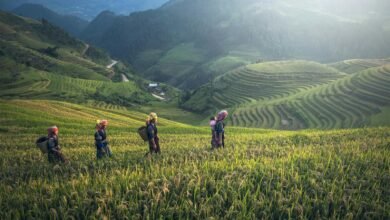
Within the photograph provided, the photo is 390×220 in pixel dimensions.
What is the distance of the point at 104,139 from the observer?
18734 mm

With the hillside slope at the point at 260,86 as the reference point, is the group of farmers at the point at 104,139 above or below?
below

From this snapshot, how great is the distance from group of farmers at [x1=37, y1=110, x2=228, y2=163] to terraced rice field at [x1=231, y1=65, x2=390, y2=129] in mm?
97887

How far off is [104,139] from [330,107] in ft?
391

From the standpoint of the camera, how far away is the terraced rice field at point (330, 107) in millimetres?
116125

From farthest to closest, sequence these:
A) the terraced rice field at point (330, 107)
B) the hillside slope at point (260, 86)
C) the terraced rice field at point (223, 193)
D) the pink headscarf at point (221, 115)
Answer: the hillside slope at point (260, 86) < the terraced rice field at point (330, 107) < the pink headscarf at point (221, 115) < the terraced rice field at point (223, 193)

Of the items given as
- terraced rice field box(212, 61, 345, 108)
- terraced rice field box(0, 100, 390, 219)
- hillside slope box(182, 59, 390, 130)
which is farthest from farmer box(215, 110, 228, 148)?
terraced rice field box(212, 61, 345, 108)

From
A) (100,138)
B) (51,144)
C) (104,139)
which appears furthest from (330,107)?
(51,144)

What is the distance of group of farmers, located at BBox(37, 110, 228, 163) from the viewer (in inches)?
667

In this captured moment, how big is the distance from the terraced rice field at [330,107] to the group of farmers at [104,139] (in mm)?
97887

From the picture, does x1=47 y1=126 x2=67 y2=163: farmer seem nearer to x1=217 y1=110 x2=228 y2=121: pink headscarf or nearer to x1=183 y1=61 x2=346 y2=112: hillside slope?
x1=217 y1=110 x2=228 y2=121: pink headscarf

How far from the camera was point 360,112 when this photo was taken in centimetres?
11619

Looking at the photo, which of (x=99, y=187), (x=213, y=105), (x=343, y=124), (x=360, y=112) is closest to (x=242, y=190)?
(x=99, y=187)

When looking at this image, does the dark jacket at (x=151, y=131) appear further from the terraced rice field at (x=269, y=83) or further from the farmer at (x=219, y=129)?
the terraced rice field at (x=269, y=83)

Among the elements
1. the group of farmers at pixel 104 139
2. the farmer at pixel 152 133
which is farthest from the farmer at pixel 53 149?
the farmer at pixel 152 133
